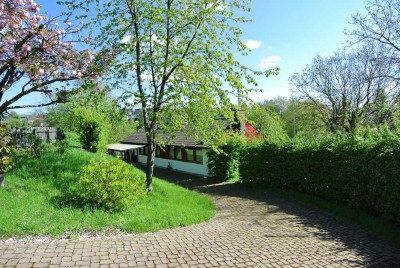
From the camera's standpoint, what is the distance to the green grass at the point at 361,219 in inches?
351

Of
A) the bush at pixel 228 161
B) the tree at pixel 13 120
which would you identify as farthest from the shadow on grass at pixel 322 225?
the tree at pixel 13 120

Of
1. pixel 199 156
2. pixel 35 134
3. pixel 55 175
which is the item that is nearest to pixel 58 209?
pixel 55 175

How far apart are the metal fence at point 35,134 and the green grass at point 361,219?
1317 centimetres

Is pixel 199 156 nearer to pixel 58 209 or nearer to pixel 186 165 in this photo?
pixel 186 165

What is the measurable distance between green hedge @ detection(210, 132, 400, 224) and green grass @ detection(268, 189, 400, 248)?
1.30 ft

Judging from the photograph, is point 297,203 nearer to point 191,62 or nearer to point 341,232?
point 341,232

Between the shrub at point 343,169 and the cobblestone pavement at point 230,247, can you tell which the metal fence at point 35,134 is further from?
the shrub at point 343,169

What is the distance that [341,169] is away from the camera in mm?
12859

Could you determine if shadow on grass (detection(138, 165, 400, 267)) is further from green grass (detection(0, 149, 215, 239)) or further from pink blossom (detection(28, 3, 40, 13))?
pink blossom (detection(28, 3, 40, 13))

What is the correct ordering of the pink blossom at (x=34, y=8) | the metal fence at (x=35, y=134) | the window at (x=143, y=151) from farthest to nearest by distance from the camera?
the window at (x=143, y=151) → the metal fence at (x=35, y=134) → the pink blossom at (x=34, y=8)

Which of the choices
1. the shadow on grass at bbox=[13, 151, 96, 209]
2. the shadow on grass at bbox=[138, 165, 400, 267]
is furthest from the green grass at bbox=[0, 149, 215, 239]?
Answer: the shadow on grass at bbox=[138, 165, 400, 267]

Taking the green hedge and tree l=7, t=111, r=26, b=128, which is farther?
tree l=7, t=111, r=26, b=128

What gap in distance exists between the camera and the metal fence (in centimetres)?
1462

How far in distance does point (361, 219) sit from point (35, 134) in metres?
15.4
